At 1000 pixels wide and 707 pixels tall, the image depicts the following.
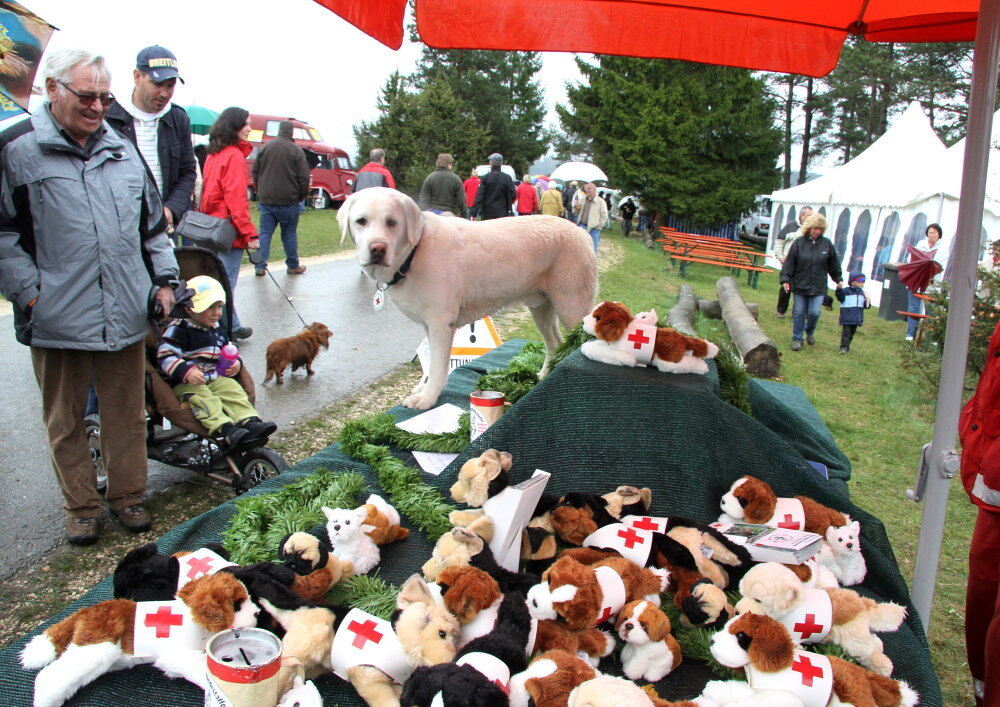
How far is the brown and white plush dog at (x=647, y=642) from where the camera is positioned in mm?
1823

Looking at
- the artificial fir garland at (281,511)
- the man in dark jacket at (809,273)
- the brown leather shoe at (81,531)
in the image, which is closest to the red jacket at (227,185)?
the brown leather shoe at (81,531)

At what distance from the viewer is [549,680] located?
1556mm

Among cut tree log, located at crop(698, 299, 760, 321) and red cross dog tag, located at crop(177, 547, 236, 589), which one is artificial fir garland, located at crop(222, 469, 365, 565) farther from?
cut tree log, located at crop(698, 299, 760, 321)

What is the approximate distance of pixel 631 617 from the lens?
1.84 metres

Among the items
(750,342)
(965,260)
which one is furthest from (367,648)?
(750,342)

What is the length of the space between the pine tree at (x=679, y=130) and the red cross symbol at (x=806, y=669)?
34.5m

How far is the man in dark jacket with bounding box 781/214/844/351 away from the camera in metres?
10.7

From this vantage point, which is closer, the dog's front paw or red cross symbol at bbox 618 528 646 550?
red cross symbol at bbox 618 528 646 550

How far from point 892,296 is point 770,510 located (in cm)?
1546

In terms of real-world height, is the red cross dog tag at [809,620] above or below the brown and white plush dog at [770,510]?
below

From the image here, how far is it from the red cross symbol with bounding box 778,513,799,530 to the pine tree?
33.8 m

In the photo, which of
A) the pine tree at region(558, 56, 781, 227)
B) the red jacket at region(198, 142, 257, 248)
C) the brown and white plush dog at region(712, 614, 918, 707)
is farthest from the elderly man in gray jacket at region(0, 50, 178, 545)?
the pine tree at region(558, 56, 781, 227)

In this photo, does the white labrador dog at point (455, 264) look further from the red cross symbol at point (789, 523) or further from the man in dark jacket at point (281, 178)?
the man in dark jacket at point (281, 178)

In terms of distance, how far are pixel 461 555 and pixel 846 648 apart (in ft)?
3.90
